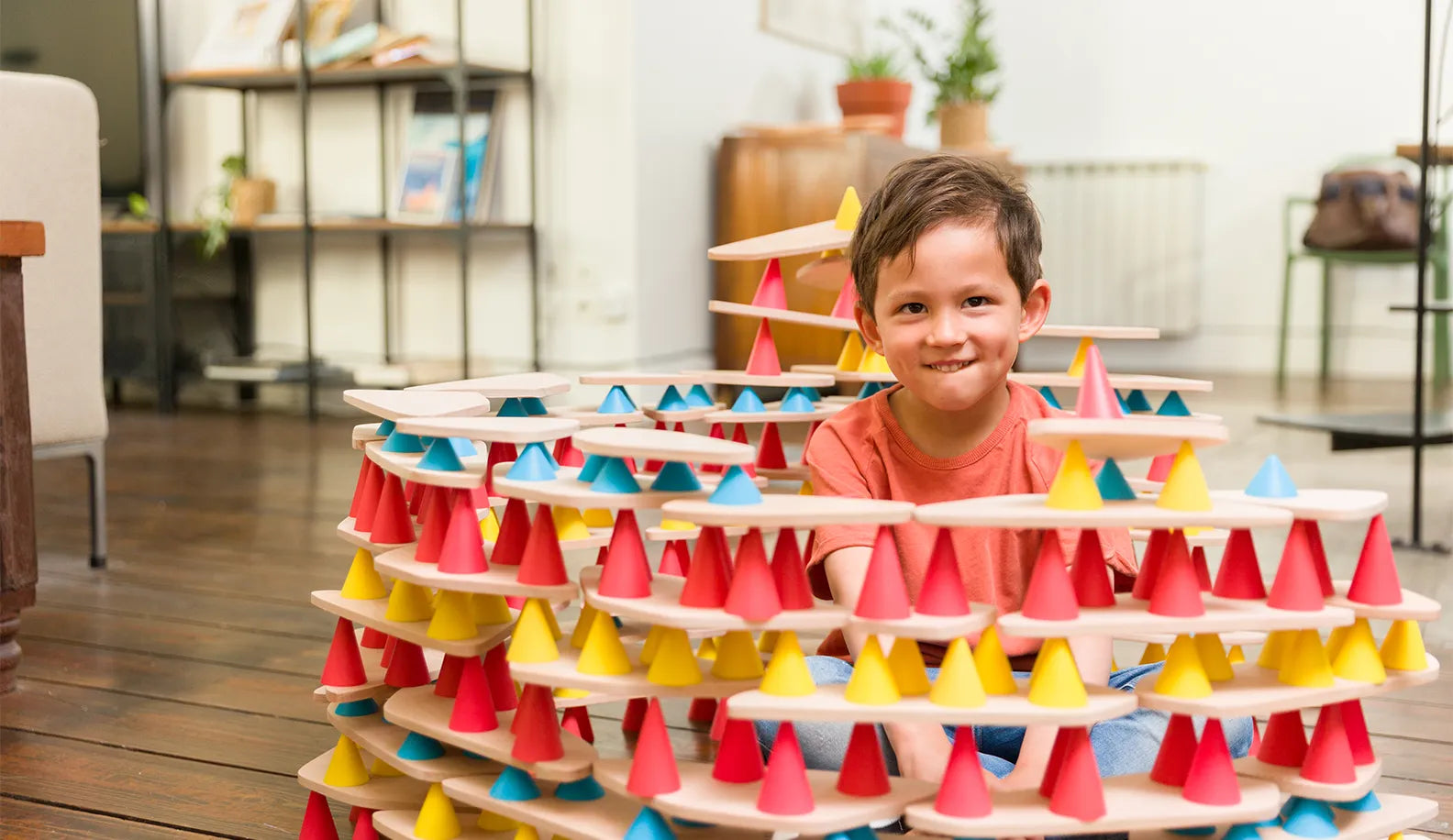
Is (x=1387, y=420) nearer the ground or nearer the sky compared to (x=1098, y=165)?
nearer the ground

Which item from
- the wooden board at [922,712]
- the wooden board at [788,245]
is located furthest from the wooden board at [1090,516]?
the wooden board at [788,245]

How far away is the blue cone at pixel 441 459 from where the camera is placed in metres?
0.94

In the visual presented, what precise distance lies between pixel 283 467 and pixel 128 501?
0.43 m

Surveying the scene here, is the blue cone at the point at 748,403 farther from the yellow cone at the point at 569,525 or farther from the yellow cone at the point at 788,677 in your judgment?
the yellow cone at the point at 788,677

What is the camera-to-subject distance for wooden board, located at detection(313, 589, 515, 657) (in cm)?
92

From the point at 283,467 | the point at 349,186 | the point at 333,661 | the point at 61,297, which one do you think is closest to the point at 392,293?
the point at 349,186

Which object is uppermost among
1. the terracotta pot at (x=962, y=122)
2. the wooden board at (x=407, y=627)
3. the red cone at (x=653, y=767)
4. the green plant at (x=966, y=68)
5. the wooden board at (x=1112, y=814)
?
the green plant at (x=966, y=68)

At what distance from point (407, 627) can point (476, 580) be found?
113mm

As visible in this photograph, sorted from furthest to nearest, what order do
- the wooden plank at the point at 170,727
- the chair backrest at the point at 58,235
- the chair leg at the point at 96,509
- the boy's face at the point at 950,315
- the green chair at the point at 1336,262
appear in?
the green chair at the point at 1336,262 → the chair leg at the point at 96,509 → the chair backrest at the point at 58,235 → the wooden plank at the point at 170,727 → the boy's face at the point at 950,315

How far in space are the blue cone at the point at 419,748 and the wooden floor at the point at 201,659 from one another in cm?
20

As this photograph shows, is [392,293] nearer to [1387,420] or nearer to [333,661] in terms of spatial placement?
[1387,420]

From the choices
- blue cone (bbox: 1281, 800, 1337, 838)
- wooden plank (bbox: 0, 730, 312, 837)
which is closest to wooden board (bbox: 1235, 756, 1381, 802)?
blue cone (bbox: 1281, 800, 1337, 838)

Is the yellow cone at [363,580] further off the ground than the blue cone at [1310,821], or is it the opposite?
the yellow cone at [363,580]

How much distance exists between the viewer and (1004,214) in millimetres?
1000
